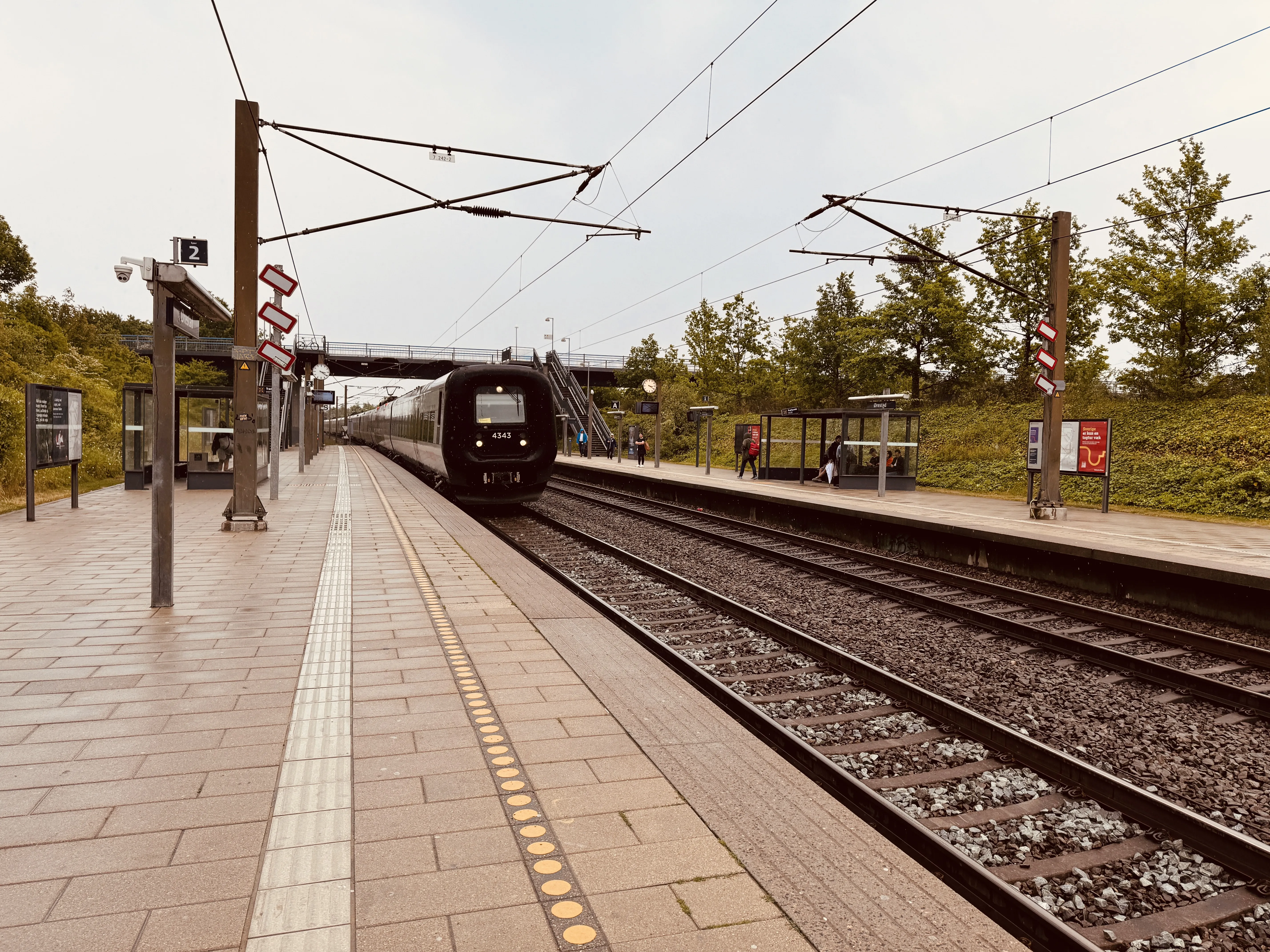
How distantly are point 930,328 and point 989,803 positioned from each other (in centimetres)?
3020

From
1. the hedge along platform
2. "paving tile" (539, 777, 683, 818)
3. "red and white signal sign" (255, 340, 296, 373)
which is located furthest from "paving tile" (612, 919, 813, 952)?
"red and white signal sign" (255, 340, 296, 373)

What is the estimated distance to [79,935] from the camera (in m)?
2.16

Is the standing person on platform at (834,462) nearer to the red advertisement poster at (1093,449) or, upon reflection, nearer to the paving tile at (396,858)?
the red advertisement poster at (1093,449)

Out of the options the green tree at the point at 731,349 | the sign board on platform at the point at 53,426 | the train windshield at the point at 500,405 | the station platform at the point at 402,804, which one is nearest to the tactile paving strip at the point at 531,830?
the station platform at the point at 402,804

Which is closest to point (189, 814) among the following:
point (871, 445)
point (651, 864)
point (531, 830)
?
point (531, 830)

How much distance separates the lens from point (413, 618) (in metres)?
6.07

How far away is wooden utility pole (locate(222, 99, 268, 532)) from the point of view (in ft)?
34.8

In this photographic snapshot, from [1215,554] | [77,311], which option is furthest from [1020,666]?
[77,311]

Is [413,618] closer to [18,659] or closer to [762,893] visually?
[18,659]

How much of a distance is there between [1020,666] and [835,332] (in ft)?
110

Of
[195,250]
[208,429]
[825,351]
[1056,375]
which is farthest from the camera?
[825,351]

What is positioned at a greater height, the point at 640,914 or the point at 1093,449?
the point at 1093,449

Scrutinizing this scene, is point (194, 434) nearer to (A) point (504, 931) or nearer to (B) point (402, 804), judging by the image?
(B) point (402, 804)

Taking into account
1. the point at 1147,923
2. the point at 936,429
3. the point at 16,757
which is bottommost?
the point at 1147,923
